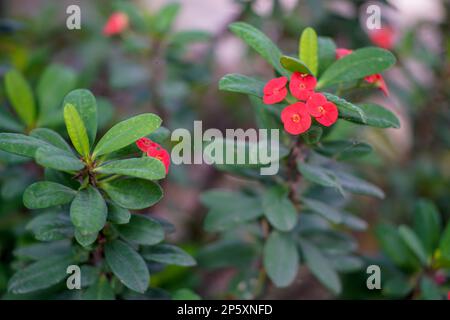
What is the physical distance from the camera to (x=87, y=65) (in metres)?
2.15

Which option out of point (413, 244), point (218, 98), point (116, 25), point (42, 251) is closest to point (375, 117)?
point (413, 244)

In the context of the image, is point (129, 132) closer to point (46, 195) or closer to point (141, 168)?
point (141, 168)

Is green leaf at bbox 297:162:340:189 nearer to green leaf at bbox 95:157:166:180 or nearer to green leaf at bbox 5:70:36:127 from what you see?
green leaf at bbox 95:157:166:180

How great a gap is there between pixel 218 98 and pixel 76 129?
1.92m

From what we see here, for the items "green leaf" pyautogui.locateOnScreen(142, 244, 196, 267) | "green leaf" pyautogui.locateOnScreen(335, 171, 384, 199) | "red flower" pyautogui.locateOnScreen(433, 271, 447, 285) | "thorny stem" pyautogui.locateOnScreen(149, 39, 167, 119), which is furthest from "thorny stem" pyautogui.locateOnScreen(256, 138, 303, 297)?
"thorny stem" pyautogui.locateOnScreen(149, 39, 167, 119)

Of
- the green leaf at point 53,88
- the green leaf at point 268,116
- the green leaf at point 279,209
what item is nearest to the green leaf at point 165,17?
the green leaf at point 53,88

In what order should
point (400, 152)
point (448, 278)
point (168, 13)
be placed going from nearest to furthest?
point (448, 278)
point (168, 13)
point (400, 152)

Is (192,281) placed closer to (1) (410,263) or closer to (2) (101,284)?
(2) (101,284)

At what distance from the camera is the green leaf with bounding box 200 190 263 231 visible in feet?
4.59

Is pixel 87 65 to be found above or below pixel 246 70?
below

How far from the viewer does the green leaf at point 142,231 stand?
1123 millimetres

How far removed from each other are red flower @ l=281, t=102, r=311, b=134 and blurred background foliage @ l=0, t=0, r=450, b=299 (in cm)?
35
